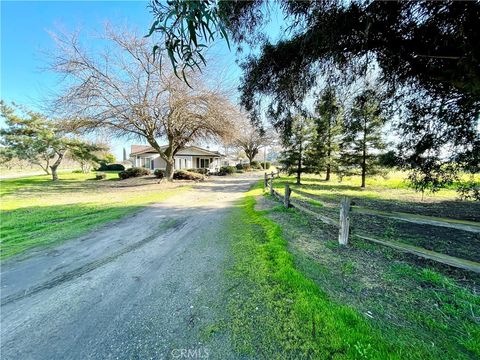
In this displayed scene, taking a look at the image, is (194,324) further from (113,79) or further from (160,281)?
(113,79)

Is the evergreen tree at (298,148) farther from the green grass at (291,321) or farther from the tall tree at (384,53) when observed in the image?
the green grass at (291,321)

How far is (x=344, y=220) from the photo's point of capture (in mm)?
4855

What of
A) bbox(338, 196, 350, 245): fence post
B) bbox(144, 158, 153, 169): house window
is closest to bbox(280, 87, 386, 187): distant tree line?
bbox(338, 196, 350, 245): fence post

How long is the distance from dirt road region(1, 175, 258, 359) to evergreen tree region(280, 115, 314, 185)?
42.8 ft

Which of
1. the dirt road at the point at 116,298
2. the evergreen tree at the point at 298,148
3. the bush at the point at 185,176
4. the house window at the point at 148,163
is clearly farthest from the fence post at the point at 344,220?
the house window at the point at 148,163

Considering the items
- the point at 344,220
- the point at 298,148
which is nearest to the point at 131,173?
the point at 298,148

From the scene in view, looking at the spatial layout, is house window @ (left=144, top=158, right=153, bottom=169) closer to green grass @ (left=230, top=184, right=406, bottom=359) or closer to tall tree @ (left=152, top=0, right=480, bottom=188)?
tall tree @ (left=152, top=0, right=480, bottom=188)

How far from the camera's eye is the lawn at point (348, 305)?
215cm

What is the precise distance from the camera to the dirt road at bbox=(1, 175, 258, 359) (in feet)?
7.47

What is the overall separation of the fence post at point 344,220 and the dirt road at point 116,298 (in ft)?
8.91

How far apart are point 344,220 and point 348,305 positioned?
2398 mm

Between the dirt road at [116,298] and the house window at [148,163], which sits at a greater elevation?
the house window at [148,163]

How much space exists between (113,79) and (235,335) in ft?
53.0

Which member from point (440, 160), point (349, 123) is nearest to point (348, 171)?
point (440, 160)
